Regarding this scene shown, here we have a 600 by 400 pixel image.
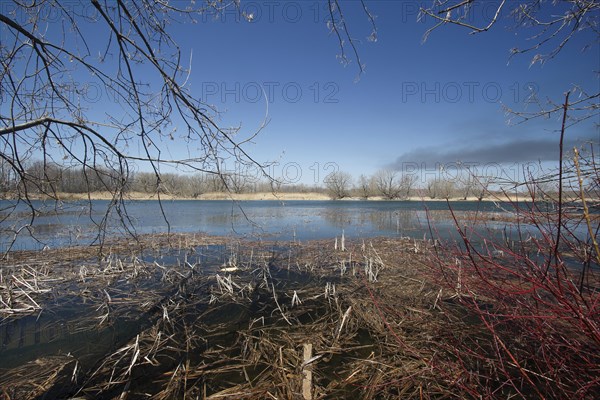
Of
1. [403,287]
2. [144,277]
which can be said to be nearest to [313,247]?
[403,287]

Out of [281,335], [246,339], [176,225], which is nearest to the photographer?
[246,339]

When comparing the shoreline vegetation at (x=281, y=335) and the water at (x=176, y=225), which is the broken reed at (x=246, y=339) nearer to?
the shoreline vegetation at (x=281, y=335)

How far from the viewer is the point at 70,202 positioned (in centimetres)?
279

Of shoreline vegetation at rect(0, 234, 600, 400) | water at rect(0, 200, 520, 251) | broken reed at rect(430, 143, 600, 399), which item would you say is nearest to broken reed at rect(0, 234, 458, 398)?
shoreline vegetation at rect(0, 234, 600, 400)

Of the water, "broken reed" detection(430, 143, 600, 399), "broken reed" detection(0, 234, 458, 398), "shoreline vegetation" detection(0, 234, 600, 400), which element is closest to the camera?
"broken reed" detection(430, 143, 600, 399)

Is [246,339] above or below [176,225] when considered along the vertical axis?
below

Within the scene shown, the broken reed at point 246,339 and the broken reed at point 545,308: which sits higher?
the broken reed at point 545,308

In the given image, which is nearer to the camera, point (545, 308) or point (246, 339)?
point (545, 308)

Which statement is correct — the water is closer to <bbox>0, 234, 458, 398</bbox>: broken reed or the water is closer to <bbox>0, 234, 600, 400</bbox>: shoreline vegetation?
<bbox>0, 234, 600, 400</bbox>: shoreline vegetation

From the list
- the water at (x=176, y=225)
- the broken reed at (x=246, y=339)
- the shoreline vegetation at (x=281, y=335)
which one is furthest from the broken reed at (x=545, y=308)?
the broken reed at (x=246, y=339)

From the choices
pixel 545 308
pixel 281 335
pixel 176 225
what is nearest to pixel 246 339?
pixel 281 335

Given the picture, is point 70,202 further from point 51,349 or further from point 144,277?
point 144,277

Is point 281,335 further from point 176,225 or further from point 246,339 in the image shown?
point 176,225

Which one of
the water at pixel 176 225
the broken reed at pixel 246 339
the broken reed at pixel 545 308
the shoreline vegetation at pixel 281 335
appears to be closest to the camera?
the broken reed at pixel 545 308
